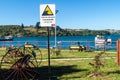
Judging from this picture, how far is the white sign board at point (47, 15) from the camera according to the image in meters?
16.8

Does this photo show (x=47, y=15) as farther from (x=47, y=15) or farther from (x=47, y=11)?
(x=47, y=11)

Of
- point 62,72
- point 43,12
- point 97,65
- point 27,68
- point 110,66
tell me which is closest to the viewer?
point 43,12

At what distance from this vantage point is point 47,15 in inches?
666

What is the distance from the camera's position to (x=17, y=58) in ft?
65.8

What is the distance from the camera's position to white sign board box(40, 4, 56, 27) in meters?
16.8

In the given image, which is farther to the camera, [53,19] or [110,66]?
[110,66]

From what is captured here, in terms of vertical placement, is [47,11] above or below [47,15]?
above

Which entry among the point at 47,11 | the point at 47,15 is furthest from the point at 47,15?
the point at 47,11

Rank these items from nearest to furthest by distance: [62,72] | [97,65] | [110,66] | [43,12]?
[43,12] < [97,65] < [62,72] < [110,66]

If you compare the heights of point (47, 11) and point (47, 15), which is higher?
point (47, 11)

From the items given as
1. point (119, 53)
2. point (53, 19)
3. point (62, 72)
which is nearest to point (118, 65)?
point (119, 53)

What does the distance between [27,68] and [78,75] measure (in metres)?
2.99

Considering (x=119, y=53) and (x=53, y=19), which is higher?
(x=53, y=19)

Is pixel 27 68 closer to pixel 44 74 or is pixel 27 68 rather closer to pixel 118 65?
pixel 44 74
